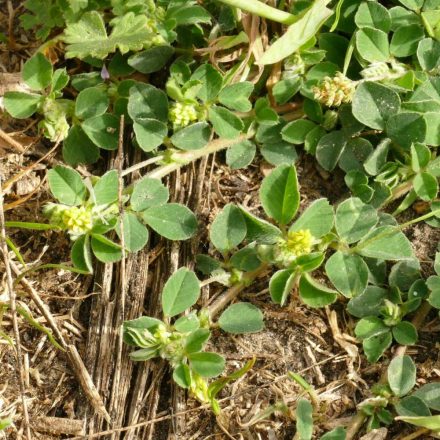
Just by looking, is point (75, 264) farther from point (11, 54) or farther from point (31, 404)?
point (11, 54)

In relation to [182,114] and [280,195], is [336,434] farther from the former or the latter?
[182,114]

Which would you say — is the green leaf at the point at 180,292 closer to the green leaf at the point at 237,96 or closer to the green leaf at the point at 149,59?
the green leaf at the point at 237,96

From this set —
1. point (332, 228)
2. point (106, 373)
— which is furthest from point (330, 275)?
point (106, 373)

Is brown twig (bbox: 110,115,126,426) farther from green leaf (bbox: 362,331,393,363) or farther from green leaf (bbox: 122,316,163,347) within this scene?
green leaf (bbox: 362,331,393,363)

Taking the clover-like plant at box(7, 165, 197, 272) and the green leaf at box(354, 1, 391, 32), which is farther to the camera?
the green leaf at box(354, 1, 391, 32)

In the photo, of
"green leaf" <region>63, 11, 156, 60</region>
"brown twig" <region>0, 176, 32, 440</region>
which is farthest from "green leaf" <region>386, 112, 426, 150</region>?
"brown twig" <region>0, 176, 32, 440</region>

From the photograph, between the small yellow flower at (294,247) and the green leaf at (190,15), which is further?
the green leaf at (190,15)

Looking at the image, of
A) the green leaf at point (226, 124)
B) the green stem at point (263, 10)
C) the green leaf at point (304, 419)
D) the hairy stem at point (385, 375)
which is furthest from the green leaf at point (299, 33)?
the green leaf at point (304, 419)
